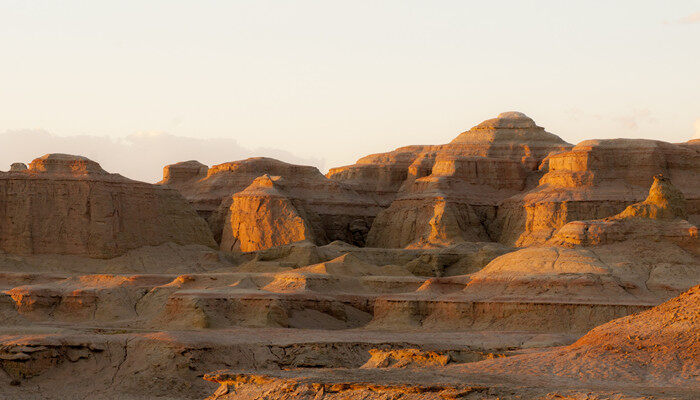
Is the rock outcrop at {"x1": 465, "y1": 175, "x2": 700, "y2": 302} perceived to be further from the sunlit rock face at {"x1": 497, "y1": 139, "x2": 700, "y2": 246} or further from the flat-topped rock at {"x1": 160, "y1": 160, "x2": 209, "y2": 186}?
the flat-topped rock at {"x1": 160, "y1": 160, "x2": 209, "y2": 186}

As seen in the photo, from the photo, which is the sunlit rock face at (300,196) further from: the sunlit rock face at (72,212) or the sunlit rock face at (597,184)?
the sunlit rock face at (597,184)

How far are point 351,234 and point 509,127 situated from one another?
17724mm

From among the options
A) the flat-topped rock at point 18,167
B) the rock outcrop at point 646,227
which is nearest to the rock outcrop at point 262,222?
the flat-topped rock at point 18,167

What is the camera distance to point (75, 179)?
70.9m

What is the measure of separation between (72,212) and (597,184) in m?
34.4

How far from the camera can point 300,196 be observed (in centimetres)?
8581

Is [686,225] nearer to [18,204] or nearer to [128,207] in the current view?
[128,207]

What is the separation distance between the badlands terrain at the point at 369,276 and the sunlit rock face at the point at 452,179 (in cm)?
20

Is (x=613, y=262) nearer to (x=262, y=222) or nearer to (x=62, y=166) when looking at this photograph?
(x=262, y=222)

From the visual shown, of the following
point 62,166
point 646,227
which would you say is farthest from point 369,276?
point 62,166

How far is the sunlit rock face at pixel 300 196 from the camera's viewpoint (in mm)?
84875

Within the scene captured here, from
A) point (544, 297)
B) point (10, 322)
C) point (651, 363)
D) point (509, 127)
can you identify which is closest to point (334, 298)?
point (544, 297)

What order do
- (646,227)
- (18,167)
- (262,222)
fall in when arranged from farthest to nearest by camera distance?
Answer: (262,222) → (18,167) → (646,227)

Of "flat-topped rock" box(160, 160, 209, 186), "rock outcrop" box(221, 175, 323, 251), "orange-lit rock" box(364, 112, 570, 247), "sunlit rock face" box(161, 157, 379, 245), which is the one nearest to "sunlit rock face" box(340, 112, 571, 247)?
"orange-lit rock" box(364, 112, 570, 247)
